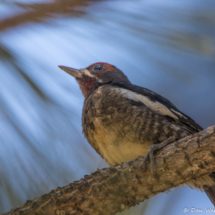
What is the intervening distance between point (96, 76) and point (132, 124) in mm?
738

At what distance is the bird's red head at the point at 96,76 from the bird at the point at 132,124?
0.28 meters

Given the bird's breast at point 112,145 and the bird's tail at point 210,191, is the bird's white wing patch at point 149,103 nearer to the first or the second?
the bird's breast at point 112,145

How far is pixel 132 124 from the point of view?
1.45 meters

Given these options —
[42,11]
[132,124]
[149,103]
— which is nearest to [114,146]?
[132,124]

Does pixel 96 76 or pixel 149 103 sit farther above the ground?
pixel 96 76

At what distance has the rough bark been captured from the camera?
111 centimetres

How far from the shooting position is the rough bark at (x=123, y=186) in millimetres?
1106

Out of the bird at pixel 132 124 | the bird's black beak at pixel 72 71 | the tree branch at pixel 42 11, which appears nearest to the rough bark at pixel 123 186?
the bird at pixel 132 124

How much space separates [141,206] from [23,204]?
0.56 meters

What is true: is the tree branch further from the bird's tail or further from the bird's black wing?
the bird's tail

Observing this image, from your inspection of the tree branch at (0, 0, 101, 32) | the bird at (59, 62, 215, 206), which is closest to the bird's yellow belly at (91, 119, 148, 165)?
the bird at (59, 62, 215, 206)

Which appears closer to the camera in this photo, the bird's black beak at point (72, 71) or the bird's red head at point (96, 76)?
the bird's black beak at point (72, 71)

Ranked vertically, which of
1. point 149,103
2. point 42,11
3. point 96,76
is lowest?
point 149,103

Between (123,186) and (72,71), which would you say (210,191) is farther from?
(72,71)
